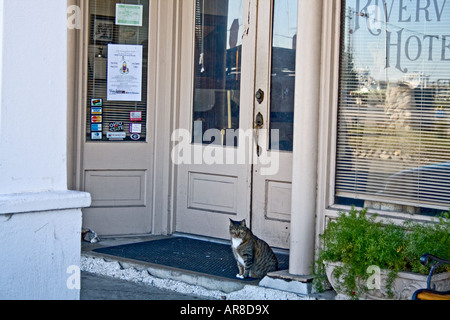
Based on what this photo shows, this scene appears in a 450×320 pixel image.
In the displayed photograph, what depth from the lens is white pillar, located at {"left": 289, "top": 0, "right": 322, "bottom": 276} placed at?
195 inches

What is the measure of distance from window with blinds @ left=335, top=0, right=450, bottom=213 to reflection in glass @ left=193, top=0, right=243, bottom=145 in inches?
63.4

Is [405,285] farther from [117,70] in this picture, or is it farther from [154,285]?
[117,70]

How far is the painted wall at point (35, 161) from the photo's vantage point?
3.18 m

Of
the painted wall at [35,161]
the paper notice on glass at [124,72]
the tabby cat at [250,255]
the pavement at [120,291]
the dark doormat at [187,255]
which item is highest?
the paper notice on glass at [124,72]

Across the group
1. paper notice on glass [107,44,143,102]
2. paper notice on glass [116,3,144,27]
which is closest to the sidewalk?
paper notice on glass [107,44,143,102]

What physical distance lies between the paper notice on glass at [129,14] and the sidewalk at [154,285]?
2.39 meters

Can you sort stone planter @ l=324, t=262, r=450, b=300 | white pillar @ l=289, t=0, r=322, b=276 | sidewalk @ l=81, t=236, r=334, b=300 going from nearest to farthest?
stone planter @ l=324, t=262, r=450, b=300 < white pillar @ l=289, t=0, r=322, b=276 < sidewalk @ l=81, t=236, r=334, b=300

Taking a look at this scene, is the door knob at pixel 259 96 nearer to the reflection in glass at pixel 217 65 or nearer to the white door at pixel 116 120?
the reflection in glass at pixel 217 65

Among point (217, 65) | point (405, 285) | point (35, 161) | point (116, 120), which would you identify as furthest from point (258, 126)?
point (35, 161)

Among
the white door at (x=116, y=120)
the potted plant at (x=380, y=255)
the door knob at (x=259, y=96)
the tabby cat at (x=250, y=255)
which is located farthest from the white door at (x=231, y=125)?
the potted plant at (x=380, y=255)

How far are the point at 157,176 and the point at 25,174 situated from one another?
11.6ft

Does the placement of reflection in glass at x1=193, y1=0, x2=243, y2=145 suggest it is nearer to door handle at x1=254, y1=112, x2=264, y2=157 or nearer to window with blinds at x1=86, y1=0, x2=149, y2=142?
→ door handle at x1=254, y1=112, x2=264, y2=157
